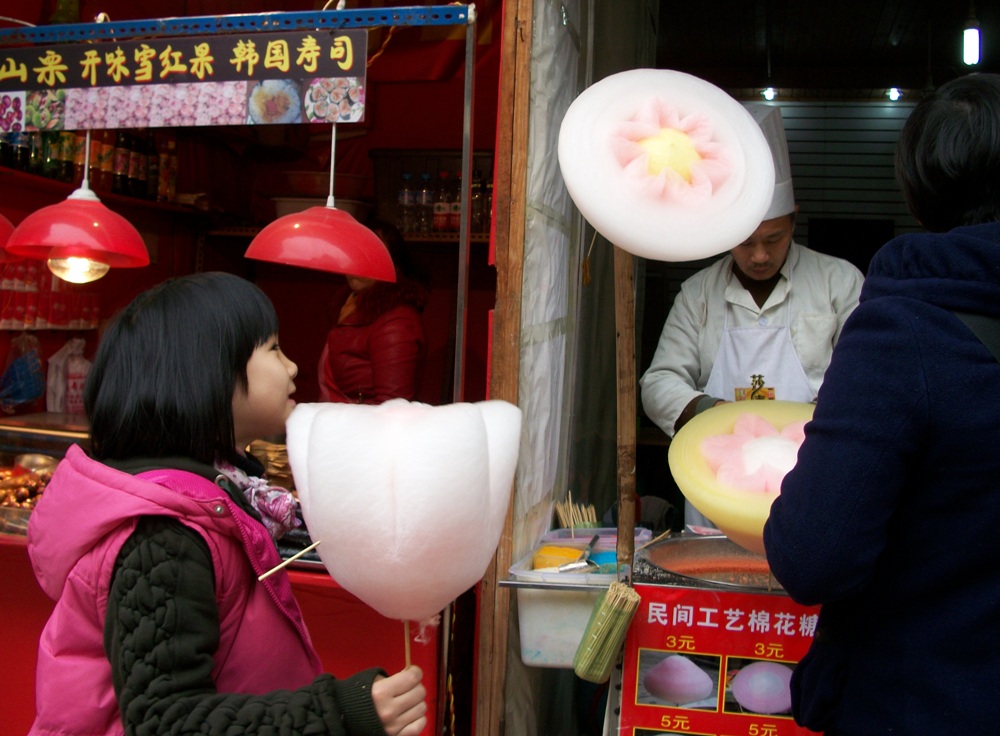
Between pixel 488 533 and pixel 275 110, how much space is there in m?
1.79

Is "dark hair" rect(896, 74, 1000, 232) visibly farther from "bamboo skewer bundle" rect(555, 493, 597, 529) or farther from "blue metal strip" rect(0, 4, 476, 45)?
"bamboo skewer bundle" rect(555, 493, 597, 529)

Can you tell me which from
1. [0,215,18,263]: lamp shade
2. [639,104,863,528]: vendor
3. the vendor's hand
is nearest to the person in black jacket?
the vendor's hand

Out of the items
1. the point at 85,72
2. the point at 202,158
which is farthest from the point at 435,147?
the point at 85,72

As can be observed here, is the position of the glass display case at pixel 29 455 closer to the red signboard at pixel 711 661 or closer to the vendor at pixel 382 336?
the vendor at pixel 382 336

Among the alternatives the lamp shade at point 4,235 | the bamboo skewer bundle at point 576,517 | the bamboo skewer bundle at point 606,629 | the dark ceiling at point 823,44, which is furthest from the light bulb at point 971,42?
the lamp shade at point 4,235

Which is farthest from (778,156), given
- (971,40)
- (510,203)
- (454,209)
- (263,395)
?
(971,40)

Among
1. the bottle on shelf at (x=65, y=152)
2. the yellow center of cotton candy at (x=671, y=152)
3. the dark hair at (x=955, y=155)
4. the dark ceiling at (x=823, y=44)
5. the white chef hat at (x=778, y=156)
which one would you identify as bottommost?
the dark hair at (x=955, y=155)

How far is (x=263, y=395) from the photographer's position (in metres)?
1.53

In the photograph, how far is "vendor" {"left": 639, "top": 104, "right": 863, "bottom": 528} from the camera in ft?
10.1

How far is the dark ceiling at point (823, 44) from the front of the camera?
6262 millimetres

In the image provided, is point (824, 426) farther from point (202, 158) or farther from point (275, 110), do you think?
point (202, 158)

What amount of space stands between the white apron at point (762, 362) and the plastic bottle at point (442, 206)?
2469 millimetres

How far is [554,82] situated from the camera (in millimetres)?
2670

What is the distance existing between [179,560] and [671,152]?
1.18 m
